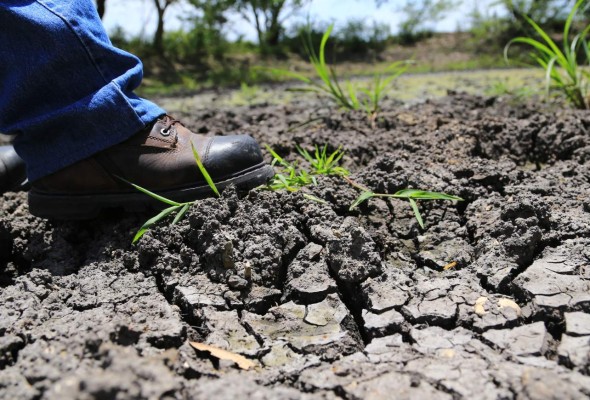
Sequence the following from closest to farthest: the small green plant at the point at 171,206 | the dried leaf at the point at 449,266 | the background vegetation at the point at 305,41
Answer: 1. the dried leaf at the point at 449,266
2. the small green plant at the point at 171,206
3. the background vegetation at the point at 305,41

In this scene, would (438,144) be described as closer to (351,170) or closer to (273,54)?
(351,170)

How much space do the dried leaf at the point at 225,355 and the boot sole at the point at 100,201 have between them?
61 centimetres

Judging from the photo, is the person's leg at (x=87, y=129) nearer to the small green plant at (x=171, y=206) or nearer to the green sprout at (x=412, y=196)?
the small green plant at (x=171, y=206)

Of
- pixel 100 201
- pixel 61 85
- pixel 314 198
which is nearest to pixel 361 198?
pixel 314 198

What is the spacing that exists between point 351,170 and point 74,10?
3.57 feet

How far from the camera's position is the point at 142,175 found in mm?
1647

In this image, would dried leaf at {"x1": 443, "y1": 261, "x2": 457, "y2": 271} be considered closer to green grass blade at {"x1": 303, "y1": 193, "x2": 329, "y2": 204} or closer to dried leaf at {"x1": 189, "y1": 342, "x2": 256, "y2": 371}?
green grass blade at {"x1": 303, "y1": 193, "x2": 329, "y2": 204}

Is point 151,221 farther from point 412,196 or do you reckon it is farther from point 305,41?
point 305,41

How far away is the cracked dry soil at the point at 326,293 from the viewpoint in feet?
3.27

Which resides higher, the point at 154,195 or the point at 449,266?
the point at 154,195

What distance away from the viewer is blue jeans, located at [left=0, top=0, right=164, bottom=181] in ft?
4.83

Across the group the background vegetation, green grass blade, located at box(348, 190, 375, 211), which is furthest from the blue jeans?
the background vegetation

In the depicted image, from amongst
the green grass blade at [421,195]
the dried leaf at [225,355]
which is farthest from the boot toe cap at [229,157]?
the dried leaf at [225,355]

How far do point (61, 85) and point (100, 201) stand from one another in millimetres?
371
